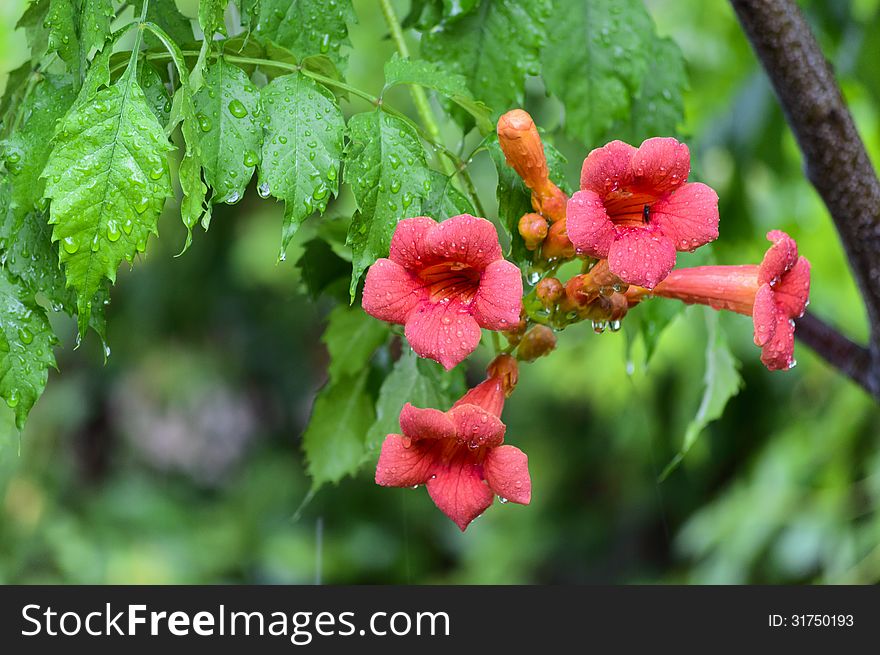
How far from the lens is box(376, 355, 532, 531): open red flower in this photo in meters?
0.90

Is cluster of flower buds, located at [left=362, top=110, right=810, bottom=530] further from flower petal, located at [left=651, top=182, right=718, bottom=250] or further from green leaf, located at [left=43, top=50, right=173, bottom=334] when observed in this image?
green leaf, located at [left=43, top=50, right=173, bottom=334]

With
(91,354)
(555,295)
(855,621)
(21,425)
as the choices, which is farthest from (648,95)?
(91,354)

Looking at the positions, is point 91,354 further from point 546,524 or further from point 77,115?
point 77,115

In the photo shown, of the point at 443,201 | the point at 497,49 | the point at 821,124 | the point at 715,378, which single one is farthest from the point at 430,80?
the point at 715,378

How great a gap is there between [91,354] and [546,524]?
235 centimetres

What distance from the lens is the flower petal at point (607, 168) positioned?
2.95 ft

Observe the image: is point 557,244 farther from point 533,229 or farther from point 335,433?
point 335,433

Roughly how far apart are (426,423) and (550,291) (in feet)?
0.70

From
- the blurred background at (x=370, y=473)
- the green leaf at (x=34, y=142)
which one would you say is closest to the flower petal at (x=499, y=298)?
the green leaf at (x=34, y=142)

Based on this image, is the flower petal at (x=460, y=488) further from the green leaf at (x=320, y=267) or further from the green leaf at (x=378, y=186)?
the green leaf at (x=320, y=267)

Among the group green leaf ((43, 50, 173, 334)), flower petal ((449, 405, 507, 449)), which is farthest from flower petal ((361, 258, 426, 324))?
green leaf ((43, 50, 173, 334))

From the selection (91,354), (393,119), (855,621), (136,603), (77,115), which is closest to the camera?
(77,115)

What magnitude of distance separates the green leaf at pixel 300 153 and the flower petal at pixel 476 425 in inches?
9.5

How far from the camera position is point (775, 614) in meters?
2.12
